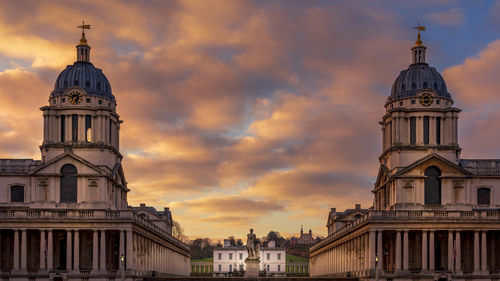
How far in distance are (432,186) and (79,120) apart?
4741cm

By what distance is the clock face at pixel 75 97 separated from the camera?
10812 cm

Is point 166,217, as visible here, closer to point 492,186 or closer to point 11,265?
point 11,265

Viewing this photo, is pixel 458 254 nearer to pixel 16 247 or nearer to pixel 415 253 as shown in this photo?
pixel 415 253

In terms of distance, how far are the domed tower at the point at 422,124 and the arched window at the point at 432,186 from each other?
9.40 feet

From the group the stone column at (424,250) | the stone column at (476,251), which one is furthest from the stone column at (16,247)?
the stone column at (476,251)

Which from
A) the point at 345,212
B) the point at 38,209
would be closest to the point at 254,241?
the point at 38,209

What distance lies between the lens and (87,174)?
342 feet

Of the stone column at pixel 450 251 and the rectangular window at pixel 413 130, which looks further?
the rectangular window at pixel 413 130

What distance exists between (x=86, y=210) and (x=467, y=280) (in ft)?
153

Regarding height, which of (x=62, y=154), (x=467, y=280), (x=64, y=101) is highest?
(x=64, y=101)

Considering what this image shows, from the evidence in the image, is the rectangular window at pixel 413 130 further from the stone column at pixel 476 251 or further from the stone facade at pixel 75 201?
the stone facade at pixel 75 201

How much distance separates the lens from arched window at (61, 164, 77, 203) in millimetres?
104500

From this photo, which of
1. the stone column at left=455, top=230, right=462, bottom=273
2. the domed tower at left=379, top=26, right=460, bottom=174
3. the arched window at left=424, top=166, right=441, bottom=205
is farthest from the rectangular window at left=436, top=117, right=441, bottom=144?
the stone column at left=455, top=230, right=462, bottom=273

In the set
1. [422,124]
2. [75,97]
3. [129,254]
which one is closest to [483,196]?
[422,124]
